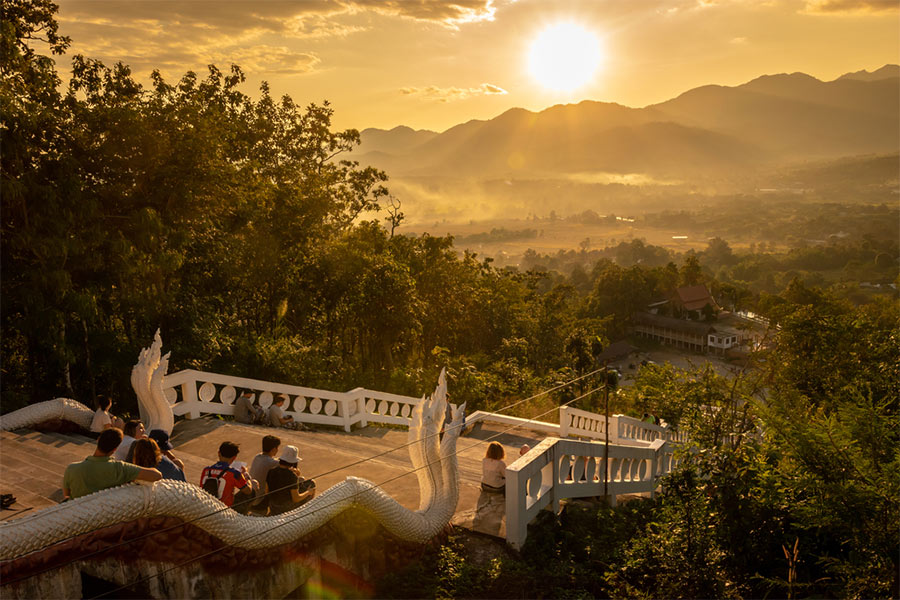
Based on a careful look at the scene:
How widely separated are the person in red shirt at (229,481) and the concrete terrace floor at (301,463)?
83 centimetres

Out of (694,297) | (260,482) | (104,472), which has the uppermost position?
(104,472)

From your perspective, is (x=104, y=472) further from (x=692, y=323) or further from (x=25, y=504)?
(x=692, y=323)

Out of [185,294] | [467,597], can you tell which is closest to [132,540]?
[467,597]

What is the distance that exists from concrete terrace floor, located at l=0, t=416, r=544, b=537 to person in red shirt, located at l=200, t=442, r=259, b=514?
2.73 ft

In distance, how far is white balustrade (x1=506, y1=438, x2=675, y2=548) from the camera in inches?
298

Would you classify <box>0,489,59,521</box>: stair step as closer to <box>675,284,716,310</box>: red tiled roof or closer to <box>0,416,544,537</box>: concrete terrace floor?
<box>0,416,544,537</box>: concrete terrace floor

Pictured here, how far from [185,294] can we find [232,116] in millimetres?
9204

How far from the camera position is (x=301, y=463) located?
906 centimetres

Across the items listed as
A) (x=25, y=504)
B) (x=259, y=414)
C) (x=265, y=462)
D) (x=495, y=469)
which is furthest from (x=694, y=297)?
(x=25, y=504)

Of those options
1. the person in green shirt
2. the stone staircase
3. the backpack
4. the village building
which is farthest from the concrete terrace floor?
the village building

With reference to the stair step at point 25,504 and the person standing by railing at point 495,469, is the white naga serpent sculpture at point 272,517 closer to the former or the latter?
the person standing by railing at point 495,469

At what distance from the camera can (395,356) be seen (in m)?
24.3

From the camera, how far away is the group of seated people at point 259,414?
11.7 meters

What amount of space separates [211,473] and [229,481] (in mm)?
224
